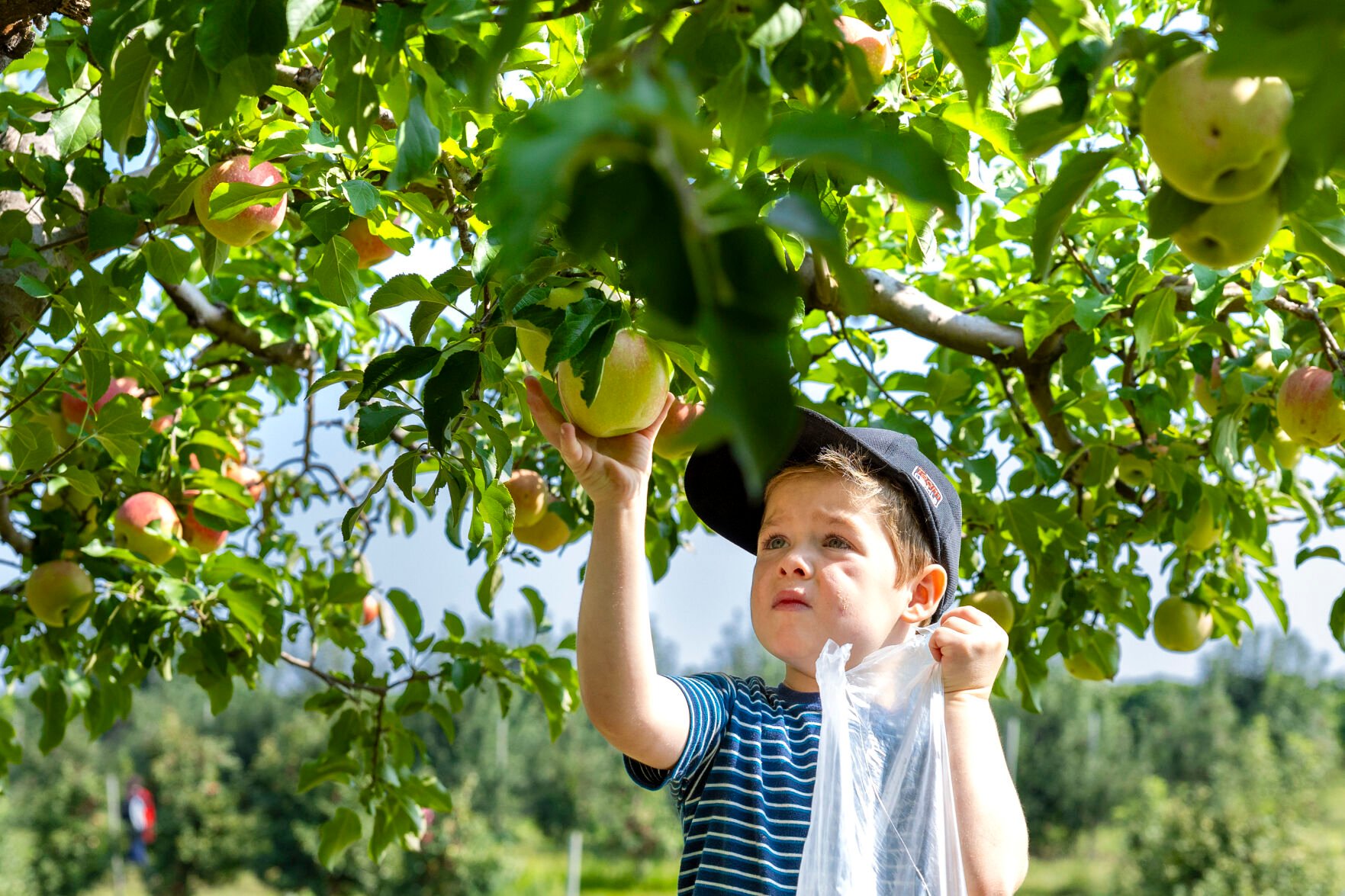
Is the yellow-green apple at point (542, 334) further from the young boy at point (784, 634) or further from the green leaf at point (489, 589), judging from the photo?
the green leaf at point (489, 589)

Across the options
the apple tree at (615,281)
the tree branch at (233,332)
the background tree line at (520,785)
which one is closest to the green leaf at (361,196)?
the apple tree at (615,281)

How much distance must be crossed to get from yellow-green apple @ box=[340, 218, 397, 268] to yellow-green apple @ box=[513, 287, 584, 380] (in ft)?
1.21

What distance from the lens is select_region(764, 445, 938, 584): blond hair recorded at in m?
1.02

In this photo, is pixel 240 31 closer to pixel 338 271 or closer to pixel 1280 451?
pixel 338 271

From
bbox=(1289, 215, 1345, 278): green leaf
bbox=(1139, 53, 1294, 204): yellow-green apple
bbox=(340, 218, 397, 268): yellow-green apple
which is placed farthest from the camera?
bbox=(340, 218, 397, 268): yellow-green apple

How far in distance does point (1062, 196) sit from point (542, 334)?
373mm

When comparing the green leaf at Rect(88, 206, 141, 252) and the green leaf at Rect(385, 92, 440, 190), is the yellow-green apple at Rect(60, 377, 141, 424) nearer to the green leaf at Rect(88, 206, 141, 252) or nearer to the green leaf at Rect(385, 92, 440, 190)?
the green leaf at Rect(88, 206, 141, 252)

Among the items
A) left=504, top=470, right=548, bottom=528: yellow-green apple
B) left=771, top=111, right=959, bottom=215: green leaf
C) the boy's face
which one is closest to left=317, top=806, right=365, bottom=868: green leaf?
left=504, top=470, right=548, bottom=528: yellow-green apple

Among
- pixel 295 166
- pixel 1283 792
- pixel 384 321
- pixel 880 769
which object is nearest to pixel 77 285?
pixel 295 166

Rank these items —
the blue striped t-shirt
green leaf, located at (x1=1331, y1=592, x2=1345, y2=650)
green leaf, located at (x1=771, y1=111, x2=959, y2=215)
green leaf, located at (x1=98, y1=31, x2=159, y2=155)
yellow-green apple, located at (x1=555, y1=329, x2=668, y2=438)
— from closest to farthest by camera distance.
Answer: green leaf, located at (x1=771, y1=111, x2=959, y2=215) < green leaf, located at (x1=98, y1=31, x2=159, y2=155) < yellow-green apple, located at (x1=555, y1=329, x2=668, y2=438) < the blue striped t-shirt < green leaf, located at (x1=1331, y1=592, x2=1345, y2=650)

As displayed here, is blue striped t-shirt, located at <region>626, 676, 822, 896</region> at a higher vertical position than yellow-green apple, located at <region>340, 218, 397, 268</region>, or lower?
lower

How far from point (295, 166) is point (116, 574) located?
0.98m

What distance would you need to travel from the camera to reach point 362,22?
65 centimetres

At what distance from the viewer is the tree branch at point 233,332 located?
1796mm
